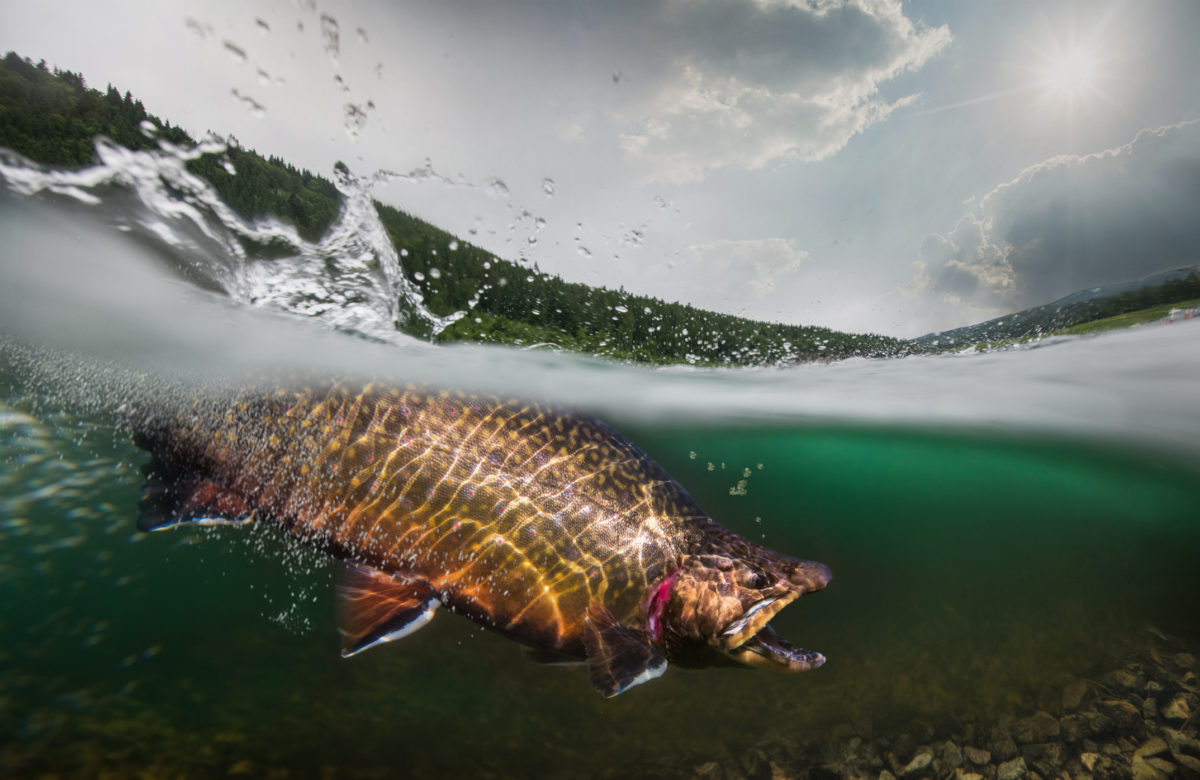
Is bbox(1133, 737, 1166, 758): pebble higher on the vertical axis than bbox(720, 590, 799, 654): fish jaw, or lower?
lower

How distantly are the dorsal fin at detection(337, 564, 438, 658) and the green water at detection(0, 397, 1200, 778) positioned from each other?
1.16ft

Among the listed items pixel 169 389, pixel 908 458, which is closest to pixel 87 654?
pixel 169 389

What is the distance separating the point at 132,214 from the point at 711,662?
569 cm

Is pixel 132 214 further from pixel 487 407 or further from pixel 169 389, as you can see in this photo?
pixel 487 407

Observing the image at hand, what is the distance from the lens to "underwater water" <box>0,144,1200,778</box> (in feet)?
14.1

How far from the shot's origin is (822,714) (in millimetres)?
6047

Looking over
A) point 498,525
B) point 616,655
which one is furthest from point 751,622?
point 498,525

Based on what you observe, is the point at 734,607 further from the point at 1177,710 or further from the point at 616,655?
the point at 1177,710

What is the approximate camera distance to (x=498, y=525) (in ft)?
7.69

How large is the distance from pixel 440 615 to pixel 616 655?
682 centimetres

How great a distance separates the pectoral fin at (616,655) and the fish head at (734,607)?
170mm

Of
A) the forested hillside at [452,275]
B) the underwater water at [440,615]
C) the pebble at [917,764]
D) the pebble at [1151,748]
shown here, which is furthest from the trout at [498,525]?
the pebble at [1151,748]

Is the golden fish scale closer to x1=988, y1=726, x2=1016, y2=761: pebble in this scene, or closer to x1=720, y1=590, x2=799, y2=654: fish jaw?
x1=720, y1=590, x2=799, y2=654: fish jaw

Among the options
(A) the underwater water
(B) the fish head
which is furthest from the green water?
(B) the fish head
